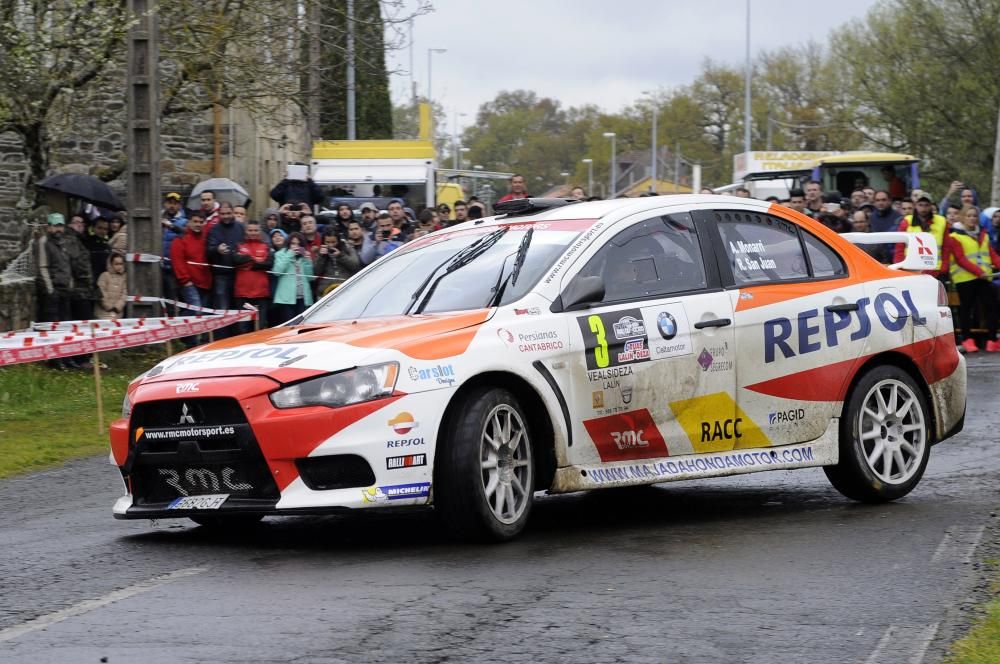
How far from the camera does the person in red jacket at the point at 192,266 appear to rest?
1908 centimetres

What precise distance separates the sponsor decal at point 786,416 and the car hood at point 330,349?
1882 mm

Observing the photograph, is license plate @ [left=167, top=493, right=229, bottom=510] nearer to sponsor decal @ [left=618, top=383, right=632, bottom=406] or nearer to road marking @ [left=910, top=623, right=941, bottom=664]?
sponsor decal @ [left=618, top=383, right=632, bottom=406]

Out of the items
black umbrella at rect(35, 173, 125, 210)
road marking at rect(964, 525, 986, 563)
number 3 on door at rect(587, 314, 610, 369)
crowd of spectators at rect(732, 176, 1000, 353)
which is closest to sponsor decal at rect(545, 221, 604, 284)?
number 3 on door at rect(587, 314, 610, 369)

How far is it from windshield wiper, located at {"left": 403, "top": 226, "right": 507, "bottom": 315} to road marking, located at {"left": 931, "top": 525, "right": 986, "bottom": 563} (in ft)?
9.08

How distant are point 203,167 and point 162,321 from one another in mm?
21583

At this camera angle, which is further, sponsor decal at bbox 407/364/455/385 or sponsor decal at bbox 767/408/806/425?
sponsor decal at bbox 767/408/806/425

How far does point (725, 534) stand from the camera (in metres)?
8.24

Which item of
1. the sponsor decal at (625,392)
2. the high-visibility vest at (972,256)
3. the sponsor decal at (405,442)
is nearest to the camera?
the sponsor decal at (405,442)

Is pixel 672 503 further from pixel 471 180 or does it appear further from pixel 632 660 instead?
pixel 471 180

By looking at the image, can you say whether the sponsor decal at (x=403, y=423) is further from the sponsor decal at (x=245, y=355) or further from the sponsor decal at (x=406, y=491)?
the sponsor decal at (x=245, y=355)

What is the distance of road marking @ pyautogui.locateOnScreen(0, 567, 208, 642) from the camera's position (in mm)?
6043

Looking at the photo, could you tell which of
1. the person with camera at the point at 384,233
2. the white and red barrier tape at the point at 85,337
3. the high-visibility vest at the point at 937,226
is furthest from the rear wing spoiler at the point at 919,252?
the high-visibility vest at the point at 937,226

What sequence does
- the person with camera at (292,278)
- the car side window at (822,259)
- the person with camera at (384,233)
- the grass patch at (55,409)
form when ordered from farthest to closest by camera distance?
the person with camera at (384,233)
the person with camera at (292,278)
the grass patch at (55,409)
the car side window at (822,259)

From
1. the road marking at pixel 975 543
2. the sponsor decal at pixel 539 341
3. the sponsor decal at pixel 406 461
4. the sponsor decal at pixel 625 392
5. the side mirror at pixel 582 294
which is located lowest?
the road marking at pixel 975 543
